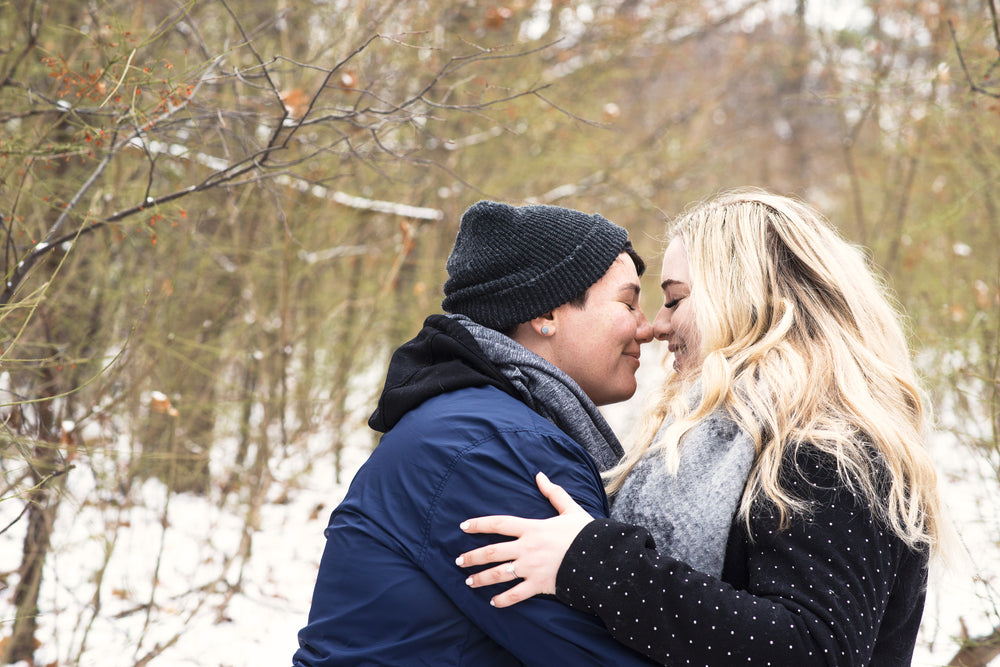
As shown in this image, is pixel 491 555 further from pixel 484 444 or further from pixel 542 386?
pixel 542 386

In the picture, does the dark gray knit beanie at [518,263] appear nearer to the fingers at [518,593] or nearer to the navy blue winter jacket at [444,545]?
the navy blue winter jacket at [444,545]

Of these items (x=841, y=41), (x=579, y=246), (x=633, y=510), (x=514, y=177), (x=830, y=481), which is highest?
(x=841, y=41)

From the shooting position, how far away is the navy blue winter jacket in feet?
5.93

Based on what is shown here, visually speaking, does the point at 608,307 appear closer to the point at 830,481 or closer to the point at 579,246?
the point at 579,246

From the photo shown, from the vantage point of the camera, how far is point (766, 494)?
72.1 inches

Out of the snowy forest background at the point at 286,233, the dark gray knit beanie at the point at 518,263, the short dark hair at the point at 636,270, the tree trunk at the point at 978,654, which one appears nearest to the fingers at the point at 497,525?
the dark gray knit beanie at the point at 518,263

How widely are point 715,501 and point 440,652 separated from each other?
2.32 feet

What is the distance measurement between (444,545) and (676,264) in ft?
3.72

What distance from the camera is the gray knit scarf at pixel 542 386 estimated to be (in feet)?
7.29

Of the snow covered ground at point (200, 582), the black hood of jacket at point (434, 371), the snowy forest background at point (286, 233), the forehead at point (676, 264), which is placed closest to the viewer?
the black hood of jacket at point (434, 371)

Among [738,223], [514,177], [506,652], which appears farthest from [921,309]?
[506,652]

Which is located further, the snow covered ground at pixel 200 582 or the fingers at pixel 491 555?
the snow covered ground at pixel 200 582

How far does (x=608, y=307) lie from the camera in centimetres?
248

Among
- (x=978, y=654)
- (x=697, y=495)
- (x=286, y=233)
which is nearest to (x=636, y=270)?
(x=697, y=495)
